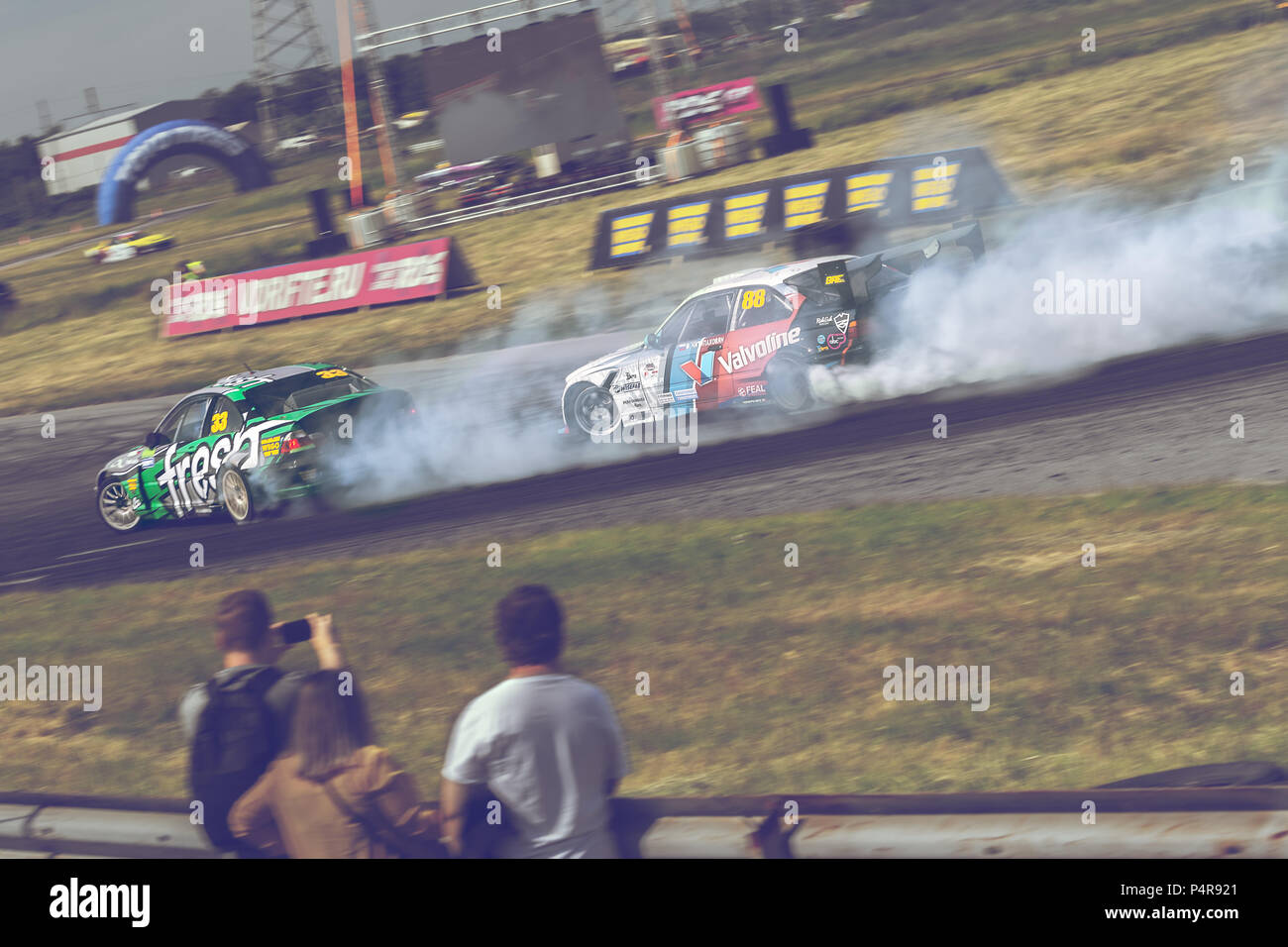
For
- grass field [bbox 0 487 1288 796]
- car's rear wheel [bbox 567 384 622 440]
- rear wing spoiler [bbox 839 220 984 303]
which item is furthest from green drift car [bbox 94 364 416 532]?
rear wing spoiler [bbox 839 220 984 303]

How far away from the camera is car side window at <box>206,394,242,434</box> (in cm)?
1070

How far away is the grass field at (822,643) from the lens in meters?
5.86

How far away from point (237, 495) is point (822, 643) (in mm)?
6101

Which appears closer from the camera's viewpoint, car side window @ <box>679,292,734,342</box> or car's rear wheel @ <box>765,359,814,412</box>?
car's rear wheel @ <box>765,359,814,412</box>

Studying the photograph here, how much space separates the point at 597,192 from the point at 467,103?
271cm

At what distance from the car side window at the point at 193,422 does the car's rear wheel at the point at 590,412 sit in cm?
340

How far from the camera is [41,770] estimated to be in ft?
26.0

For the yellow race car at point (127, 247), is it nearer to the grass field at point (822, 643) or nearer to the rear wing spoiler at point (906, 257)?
the grass field at point (822, 643)

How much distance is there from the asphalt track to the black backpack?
15.0ft

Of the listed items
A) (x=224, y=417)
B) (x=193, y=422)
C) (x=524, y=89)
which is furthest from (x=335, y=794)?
(x=524, y=89)

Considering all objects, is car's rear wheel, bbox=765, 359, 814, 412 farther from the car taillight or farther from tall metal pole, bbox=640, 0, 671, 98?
tall metal pole, bbox=640, 0, 671, 98

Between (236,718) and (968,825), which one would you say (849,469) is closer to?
(968,825)

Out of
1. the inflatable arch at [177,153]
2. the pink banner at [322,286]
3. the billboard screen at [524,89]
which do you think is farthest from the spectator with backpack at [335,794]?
the inflatable arch at [177,153]
